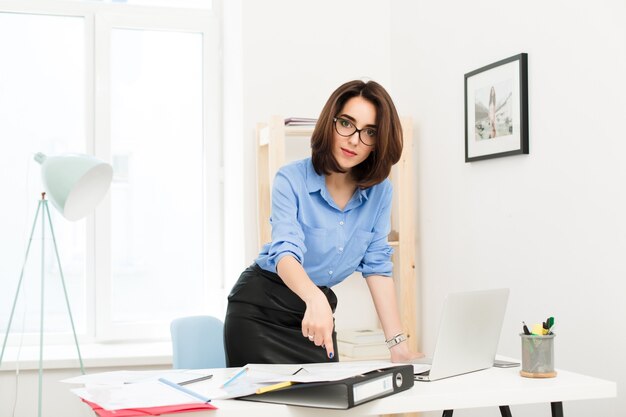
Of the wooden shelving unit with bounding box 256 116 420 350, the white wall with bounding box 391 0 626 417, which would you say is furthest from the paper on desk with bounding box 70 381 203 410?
the wooden shelving unit with bounding box 256 116 420 350

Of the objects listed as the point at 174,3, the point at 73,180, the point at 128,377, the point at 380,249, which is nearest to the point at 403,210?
the point at 380,249

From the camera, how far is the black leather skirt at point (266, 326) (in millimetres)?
2133

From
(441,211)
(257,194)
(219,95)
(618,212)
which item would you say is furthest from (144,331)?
(618,212)

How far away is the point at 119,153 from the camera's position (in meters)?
3.85

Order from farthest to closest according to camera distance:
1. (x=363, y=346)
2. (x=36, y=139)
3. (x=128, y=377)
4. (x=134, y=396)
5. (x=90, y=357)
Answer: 1. (x=36, y=139)
2. (x=90, y=357)
3. (x=363, y=346)
4. (x=128, y=377)
5. (x=134, y=396)

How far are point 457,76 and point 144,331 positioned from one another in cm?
199

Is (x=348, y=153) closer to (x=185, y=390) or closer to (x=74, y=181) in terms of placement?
(x=185, y=390)

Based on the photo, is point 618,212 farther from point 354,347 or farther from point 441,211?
point 354,347

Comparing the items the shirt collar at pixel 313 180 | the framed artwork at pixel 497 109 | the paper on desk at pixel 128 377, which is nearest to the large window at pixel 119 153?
the framed artwork at pixel 497 109

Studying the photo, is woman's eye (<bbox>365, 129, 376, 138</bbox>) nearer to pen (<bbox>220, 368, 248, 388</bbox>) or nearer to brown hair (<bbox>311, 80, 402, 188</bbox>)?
brown hair (<bbox>311, 80, 402, 188</bbox>)

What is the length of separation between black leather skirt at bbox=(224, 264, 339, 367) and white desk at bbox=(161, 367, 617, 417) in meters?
0.58

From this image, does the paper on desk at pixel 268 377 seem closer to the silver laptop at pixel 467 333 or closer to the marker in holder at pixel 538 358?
the silver laptop at pixel 467 333

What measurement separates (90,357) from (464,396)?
2.27 meters

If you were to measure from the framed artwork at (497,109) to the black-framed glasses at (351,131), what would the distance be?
77 cm
